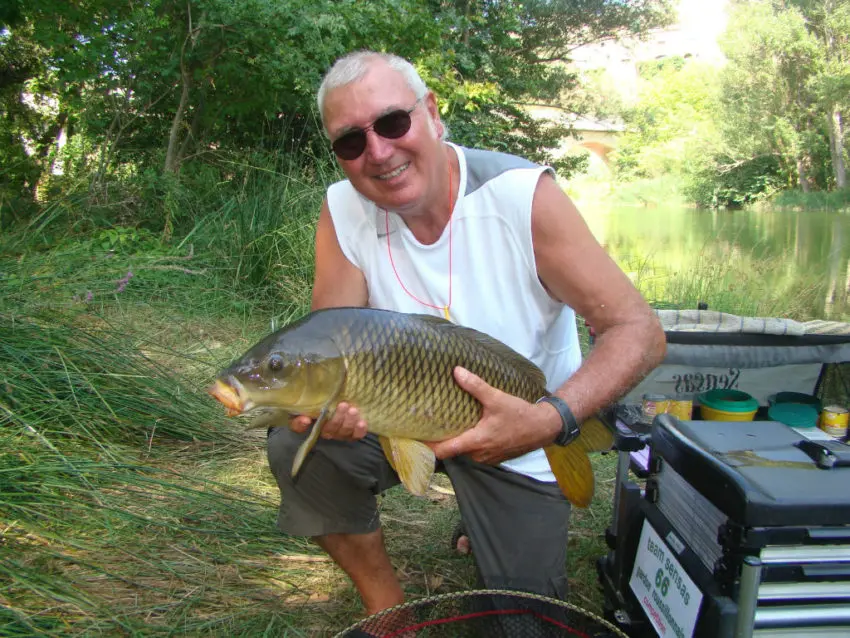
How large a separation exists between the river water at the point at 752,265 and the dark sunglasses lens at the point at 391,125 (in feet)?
14.0

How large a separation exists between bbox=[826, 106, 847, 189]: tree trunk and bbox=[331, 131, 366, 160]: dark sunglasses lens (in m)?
19.0

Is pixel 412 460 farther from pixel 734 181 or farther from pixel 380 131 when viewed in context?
pixel 734 181

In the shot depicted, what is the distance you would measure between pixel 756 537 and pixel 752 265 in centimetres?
676

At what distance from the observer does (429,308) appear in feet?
4.90

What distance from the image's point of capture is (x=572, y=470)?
1347 mm

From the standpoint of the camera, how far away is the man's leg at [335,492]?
1416 mm

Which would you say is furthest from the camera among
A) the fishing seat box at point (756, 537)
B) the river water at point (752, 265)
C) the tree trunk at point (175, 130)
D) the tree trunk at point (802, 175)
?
the tree trunk at point (802, 175)

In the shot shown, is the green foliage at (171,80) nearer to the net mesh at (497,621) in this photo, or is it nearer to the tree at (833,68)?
the net mesh at (497,621)

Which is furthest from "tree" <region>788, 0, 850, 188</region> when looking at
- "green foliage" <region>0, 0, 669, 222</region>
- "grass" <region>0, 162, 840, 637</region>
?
"grass" <region>0, 162, 840, 637</region>

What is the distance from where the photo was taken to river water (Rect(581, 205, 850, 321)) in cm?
564

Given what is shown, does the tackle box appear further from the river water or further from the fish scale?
the river water

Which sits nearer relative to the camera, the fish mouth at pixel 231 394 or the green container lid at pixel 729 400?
the fish mouth at pixel 231 394

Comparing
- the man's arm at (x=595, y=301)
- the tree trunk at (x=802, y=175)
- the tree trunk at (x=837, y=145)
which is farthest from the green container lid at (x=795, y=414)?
the tree trunk at (x=802, y=175)

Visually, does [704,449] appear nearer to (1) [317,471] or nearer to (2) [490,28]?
(1) [317,471]
